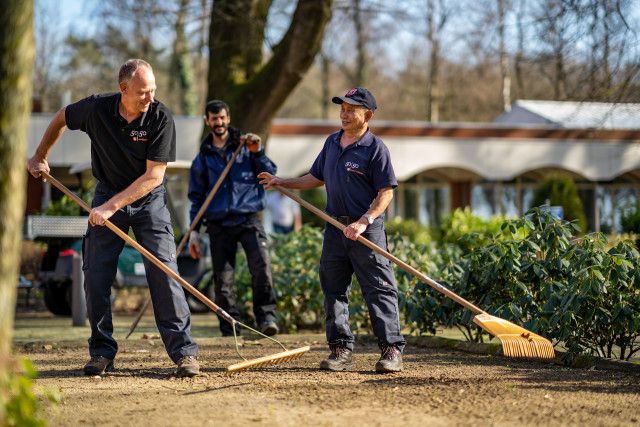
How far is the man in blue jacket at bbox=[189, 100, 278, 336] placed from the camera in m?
7.38

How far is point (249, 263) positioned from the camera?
750 centimetres

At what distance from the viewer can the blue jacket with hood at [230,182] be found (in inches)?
290

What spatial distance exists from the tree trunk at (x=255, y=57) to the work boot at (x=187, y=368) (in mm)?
5752

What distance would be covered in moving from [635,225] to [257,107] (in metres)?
5.54

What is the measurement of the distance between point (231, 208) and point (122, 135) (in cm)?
222

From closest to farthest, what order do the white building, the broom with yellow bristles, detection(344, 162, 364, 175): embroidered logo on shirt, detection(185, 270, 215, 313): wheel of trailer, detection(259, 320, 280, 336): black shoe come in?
the broom with yellow bristles, detection(344, 162, 364, 175): embroidered logo on shirt, detection(259, 320, 280, 336): black shoe, detection(185, 270, 215, 313): wheel of trailer, the white building

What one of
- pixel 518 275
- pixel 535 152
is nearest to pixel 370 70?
pixel 535 152

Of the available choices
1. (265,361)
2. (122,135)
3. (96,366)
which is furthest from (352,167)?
(96,366)

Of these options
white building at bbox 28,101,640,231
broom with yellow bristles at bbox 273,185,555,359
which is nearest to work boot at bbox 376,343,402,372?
broom with yellow bristles at bbox 273,185,555,359

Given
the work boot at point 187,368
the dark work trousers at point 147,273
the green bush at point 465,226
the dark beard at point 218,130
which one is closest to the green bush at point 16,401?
the work boot at point 187,368

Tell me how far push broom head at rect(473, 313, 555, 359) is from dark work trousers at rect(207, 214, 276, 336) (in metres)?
2.57

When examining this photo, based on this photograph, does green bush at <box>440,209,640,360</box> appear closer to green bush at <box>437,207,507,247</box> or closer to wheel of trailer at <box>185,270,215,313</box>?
wheel of trailer at <box>185,270,215,313</box>

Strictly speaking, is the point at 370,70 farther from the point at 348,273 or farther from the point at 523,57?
the point at 348,273

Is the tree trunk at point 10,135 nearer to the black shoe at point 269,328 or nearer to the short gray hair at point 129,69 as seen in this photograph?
the short gray hair at point 129,69
